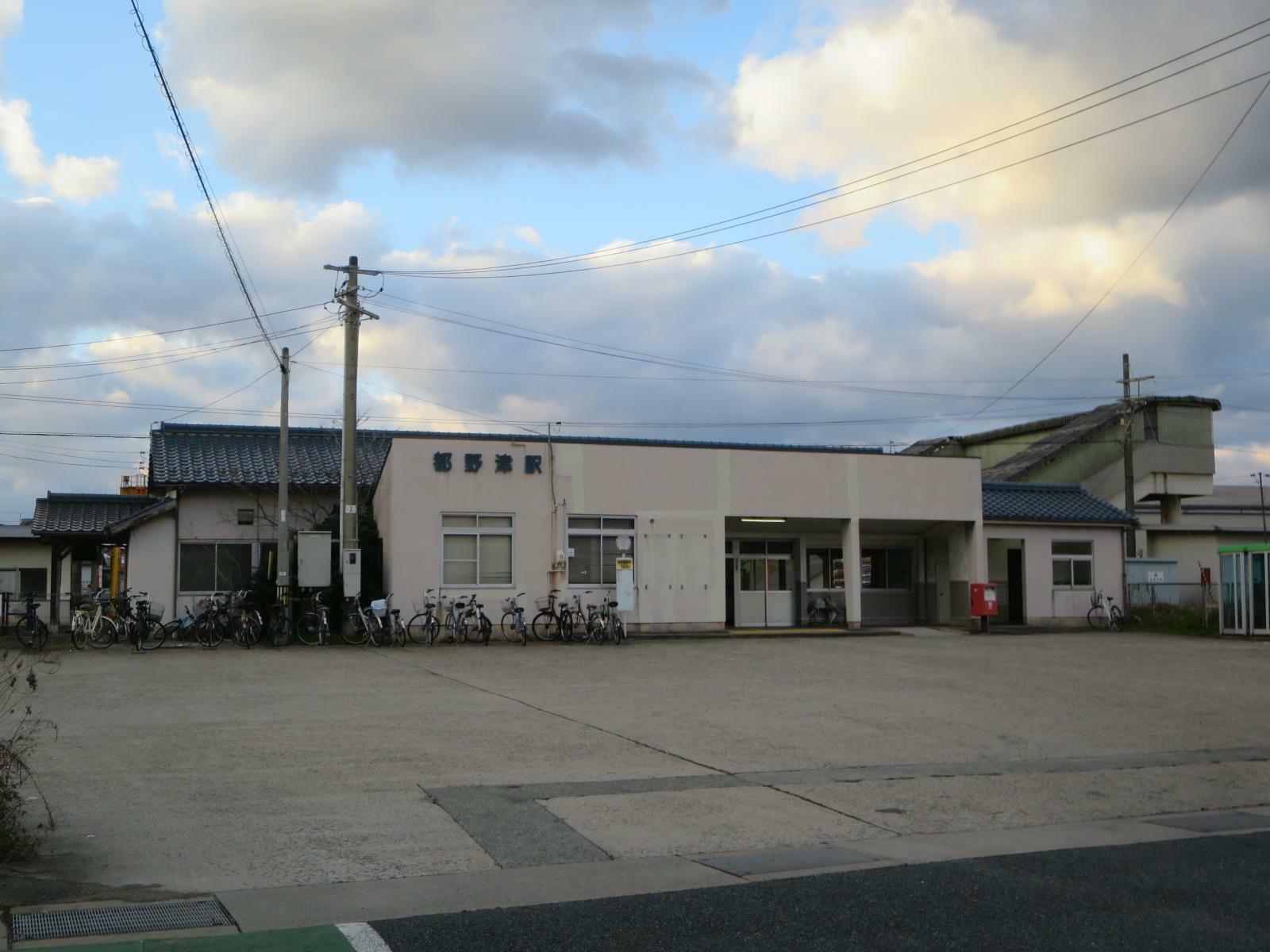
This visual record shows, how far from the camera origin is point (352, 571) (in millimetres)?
22109

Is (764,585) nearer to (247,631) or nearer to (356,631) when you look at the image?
(356,631)

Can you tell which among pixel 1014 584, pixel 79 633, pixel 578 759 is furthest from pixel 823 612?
pixel 578 759

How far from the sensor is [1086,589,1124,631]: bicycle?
92.4 ft

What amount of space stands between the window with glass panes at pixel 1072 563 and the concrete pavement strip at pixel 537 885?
22.8 m

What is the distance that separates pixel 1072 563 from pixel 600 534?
13.0 metres

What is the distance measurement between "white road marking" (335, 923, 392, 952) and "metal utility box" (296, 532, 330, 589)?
58.6 ft

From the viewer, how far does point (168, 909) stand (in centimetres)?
528

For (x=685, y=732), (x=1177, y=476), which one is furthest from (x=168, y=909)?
(x=1177, y=476)

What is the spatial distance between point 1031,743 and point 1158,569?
25.2 metres

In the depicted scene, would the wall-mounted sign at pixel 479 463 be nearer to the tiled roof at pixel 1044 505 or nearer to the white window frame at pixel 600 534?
the white window frame at pixel 600 534

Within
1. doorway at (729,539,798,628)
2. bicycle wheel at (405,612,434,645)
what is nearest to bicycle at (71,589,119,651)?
bicycle wheel at (405,612,434,645)

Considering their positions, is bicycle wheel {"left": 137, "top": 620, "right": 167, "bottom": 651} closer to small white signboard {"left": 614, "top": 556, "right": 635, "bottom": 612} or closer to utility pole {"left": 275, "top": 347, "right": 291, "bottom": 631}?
utility pole {"left": 275, "top": 347, "right": 291, "bottom": 631}

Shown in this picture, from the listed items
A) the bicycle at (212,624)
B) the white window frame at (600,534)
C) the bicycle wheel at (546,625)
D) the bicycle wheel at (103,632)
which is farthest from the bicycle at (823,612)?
the bicycle wheel at (103,632)

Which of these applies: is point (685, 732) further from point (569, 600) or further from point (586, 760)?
point (569, 600)
